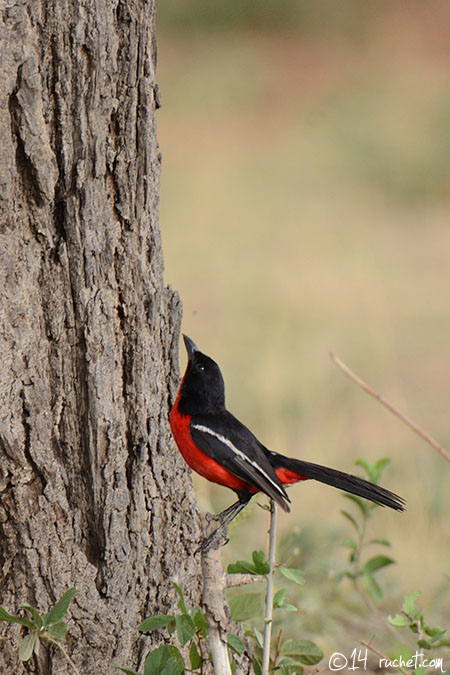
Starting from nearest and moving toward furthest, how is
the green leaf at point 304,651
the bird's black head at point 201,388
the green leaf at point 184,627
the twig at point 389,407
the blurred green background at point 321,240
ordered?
1. the green leaf at point 184,627
2. the bird's black head at point 201,388
3. the green leaf at point 304,651
4. the twig at point 389,407
5. the blurred green background at point 321,240

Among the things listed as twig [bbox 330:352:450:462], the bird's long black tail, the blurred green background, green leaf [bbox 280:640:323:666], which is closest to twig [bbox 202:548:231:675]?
the bird's long black tail

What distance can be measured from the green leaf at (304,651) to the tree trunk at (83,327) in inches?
12.9

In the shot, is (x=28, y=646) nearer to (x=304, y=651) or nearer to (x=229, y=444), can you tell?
(x=229, y=444)

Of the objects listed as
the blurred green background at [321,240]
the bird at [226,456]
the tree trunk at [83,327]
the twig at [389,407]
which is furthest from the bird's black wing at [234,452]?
the blurred green background at [321,240]

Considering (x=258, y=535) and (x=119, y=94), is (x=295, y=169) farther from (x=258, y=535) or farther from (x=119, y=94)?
(x=119, y=94)

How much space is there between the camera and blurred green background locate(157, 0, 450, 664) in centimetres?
413

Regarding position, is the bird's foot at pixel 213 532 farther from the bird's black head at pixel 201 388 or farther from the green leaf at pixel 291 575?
the bird's black head at pixel 201 388

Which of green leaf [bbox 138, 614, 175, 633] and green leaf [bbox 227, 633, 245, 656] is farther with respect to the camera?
green leaf [bbox 227, 633, 245, 656]

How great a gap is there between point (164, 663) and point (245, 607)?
0.31m

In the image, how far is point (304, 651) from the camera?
1.99 m

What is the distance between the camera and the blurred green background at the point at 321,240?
13.5ft

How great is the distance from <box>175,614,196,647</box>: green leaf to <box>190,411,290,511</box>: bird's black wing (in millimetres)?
312

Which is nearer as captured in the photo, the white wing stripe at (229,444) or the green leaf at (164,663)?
the green leaf at (164,663)

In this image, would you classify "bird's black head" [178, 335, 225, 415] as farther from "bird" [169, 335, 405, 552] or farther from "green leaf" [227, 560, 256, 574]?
"green leaf" [227, 560, 256, 574]
